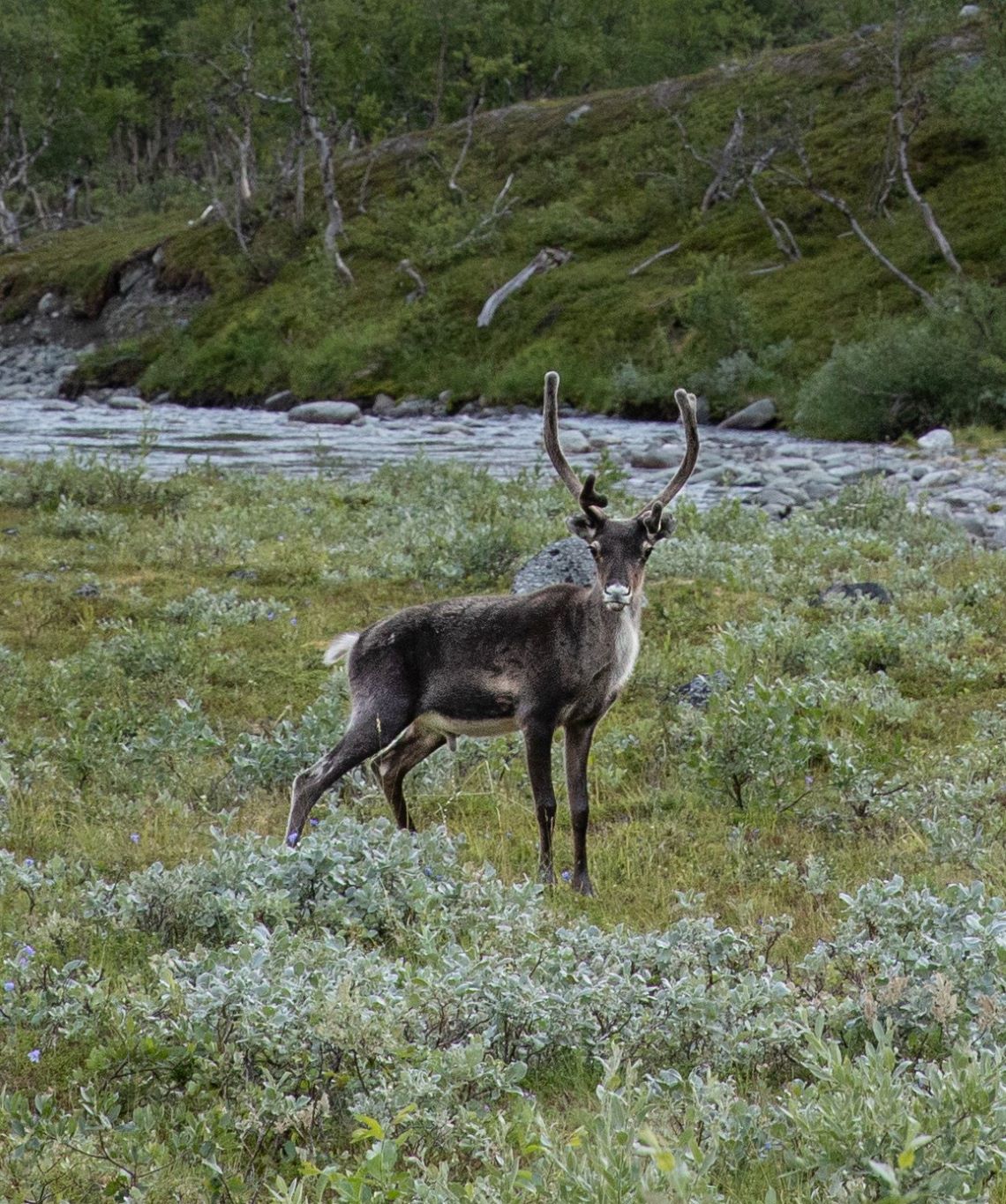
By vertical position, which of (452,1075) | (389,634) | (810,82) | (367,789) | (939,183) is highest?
(810,82)

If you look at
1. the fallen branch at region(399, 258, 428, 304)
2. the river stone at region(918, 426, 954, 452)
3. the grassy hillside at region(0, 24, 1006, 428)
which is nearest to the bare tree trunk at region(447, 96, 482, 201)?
the grassy hillside at region(0, 24, 1006, 428)

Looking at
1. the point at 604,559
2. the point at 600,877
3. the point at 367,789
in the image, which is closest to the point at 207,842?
the point at 367,789

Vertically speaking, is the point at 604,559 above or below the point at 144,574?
above

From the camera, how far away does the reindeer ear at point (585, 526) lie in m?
7.81

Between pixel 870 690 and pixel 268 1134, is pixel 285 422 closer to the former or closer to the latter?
pixel 870 690

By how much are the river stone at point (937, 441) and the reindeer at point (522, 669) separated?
21.6 metres

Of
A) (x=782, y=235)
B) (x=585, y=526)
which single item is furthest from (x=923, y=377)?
(x=585, y=526)

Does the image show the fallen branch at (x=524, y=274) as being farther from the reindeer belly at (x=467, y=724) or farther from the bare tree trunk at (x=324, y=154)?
the reindeer belly at (x=467, y=724)

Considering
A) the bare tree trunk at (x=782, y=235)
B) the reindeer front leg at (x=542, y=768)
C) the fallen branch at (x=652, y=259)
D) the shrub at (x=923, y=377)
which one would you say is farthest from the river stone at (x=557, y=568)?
the fallen branch at (x=652, y=259)

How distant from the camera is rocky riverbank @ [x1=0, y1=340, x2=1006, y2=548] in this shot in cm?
2405

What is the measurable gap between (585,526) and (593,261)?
45.6 metres

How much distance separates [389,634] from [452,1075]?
4178 millimetres

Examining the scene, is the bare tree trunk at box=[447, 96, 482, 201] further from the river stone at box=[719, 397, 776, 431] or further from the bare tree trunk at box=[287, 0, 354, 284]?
the river stone at box=[719, 397, 776, 431]

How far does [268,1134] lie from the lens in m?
4.50
